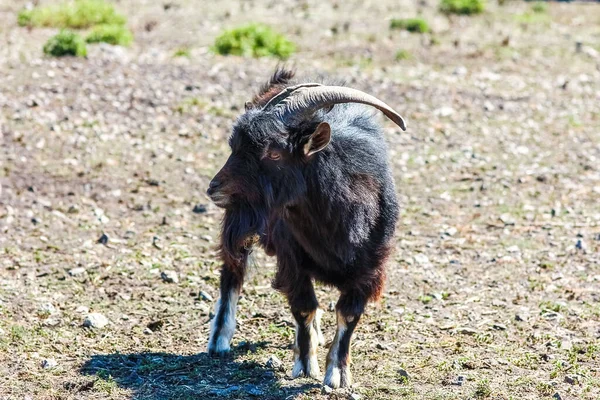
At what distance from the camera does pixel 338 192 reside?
5.92m

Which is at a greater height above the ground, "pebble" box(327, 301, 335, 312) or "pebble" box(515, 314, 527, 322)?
Result: "pebble" box(515, 314, 527, 322)

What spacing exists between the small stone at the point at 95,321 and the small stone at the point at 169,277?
879mm

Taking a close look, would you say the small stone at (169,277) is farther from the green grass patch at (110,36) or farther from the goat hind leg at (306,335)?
the green grass patch at (110,36)

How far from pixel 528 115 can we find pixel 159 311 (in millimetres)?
7569

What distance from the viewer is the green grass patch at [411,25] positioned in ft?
60.0

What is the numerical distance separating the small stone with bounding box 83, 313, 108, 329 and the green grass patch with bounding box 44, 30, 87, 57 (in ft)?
24.3

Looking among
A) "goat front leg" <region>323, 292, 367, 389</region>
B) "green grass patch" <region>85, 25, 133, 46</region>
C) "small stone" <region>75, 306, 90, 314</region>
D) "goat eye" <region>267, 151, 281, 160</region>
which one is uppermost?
"goat eye" <region>267, 151, 281, 160</region>

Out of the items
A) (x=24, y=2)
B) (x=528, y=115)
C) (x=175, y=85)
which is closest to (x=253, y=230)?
(x=175, y=85)

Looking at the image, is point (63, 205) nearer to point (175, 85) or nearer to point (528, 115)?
point (175, 85)

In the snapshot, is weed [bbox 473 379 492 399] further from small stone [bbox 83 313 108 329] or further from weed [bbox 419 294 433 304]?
small stone [bbox 83 313 108 329]

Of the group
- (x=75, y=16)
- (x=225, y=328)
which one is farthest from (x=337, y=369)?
(x=75, y=16)

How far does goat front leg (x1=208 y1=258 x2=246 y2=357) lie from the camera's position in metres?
6.69

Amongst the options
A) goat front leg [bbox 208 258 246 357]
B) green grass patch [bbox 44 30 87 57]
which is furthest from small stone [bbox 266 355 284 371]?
green grass patch [bbox 44 30 87 57]

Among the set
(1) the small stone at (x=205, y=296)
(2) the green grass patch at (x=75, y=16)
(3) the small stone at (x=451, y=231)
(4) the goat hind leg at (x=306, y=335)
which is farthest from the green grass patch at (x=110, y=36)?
(4) the goat hind leg at (x=306, y=335)
